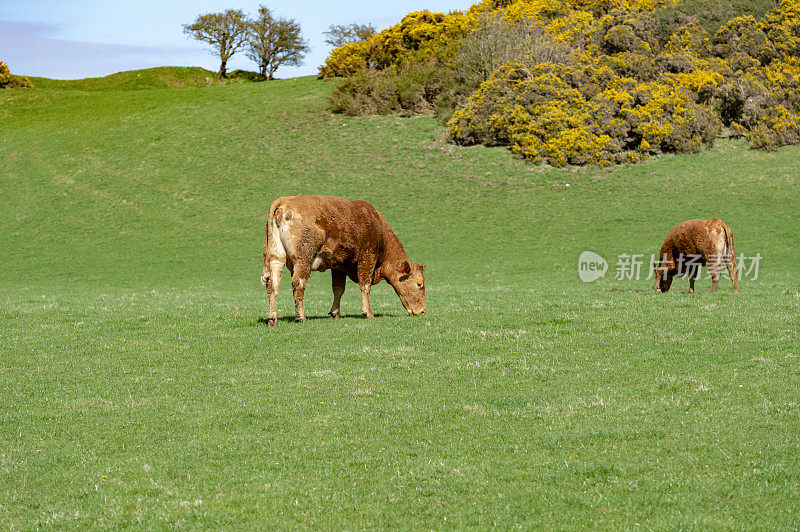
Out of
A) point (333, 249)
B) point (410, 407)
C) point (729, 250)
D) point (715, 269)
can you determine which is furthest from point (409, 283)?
point (729, 250)

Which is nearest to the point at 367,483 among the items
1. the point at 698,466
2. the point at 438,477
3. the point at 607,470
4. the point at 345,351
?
the point at 438,477

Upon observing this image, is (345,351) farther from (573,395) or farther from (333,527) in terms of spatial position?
(333,527)

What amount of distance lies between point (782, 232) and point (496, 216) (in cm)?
1679

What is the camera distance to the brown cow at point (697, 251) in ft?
74.1

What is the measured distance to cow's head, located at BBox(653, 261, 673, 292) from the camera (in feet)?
78.5

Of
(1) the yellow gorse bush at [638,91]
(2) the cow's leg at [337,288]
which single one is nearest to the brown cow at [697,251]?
(2) the cow's leg at [337,288]

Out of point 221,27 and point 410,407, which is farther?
point 221,27

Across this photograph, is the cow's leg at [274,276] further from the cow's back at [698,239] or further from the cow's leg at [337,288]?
the cow's back at [698,239]

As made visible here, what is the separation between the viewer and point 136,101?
77.9 meters

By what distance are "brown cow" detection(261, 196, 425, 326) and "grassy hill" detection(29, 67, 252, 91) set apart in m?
90.0

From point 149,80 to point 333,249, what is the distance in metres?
96.3

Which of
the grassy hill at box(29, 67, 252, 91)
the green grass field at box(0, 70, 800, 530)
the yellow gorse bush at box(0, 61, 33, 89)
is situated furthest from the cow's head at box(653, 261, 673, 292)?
the yellow gorse bush at box(0, 61, 33, 89)

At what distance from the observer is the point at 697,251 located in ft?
75.8

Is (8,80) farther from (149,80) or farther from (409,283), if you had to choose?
(409,283)
